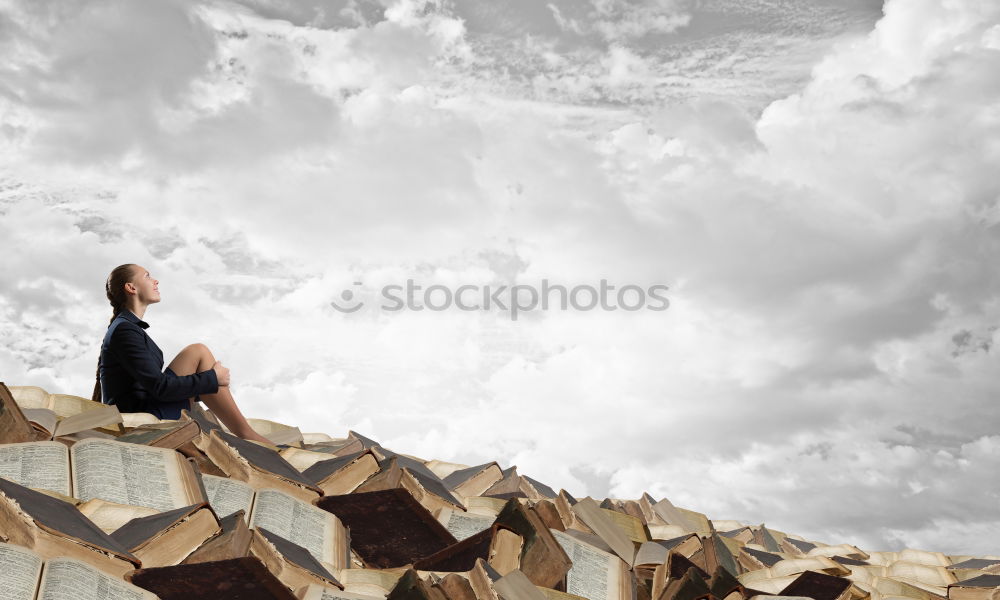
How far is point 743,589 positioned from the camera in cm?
145

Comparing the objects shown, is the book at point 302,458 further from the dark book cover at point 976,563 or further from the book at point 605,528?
the dark book cover at point 976,563

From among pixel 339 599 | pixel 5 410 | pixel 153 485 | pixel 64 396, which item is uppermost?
pixel 64 396

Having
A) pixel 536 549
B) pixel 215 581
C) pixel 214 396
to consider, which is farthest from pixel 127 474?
pixel 214 396

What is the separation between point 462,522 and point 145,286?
1.83 meters

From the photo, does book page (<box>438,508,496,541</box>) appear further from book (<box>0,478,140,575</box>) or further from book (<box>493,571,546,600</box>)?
book (<box>0,478,140,575</box>)

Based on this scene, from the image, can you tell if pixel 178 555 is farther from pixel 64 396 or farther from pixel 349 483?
pixel 64 396

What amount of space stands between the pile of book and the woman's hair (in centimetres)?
103

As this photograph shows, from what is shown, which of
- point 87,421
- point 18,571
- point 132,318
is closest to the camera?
point 18,571

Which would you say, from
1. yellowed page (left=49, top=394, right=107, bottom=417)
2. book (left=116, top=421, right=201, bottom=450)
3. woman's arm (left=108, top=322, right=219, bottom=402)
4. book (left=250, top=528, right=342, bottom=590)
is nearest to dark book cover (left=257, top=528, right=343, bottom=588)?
book (left=250, top=528, right=342, bottom=590)

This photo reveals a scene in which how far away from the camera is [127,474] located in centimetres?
134

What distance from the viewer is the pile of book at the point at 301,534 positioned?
1049 millimetres

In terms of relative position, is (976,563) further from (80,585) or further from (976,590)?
(80,585)

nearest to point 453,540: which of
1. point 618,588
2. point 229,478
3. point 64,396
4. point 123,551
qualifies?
point 618,588

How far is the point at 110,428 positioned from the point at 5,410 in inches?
10.4
